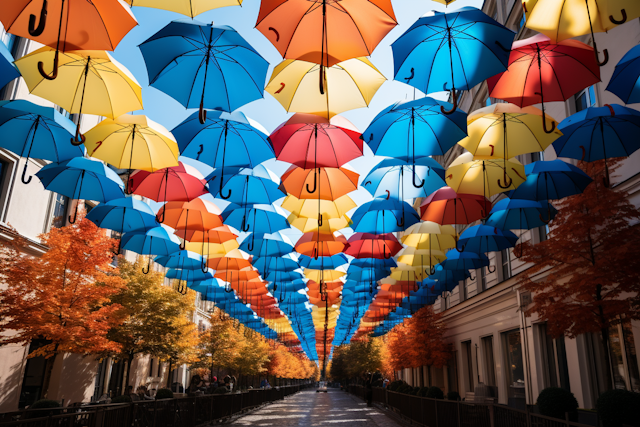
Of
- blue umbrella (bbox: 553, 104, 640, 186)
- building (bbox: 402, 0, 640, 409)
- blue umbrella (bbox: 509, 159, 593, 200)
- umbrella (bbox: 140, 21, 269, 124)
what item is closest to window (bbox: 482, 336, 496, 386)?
building (bbox: 402, 0, 640, 409)

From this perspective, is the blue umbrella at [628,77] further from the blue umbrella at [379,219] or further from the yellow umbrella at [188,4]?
the yellow umbrella at [188,4]

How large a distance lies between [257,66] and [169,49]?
160 cm

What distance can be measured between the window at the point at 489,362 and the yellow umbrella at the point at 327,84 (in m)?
17.7

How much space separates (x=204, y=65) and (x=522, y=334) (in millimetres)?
15448

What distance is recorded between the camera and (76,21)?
23.9ft

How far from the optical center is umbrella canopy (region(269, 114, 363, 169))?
10.8 meters

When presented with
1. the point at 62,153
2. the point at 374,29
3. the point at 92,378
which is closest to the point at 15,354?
the point at 92,378

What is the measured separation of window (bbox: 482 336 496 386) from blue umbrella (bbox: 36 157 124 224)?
18.6m

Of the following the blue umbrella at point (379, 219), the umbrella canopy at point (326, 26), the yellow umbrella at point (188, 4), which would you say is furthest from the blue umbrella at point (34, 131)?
the blue umbrella at point (379, 219)

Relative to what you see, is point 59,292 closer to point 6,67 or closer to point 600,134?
point 6,67

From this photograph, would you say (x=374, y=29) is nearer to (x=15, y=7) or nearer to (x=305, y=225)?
(x=15, y=7)

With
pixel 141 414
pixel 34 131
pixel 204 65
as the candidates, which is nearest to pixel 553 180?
pixel 204 65

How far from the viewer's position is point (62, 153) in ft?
35.9

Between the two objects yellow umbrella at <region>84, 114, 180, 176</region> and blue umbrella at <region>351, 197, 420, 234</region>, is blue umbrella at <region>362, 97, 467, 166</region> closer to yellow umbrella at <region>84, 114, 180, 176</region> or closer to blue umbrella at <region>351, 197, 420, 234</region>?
blue umbrella at <region>351, 197, 420, 234</region>
